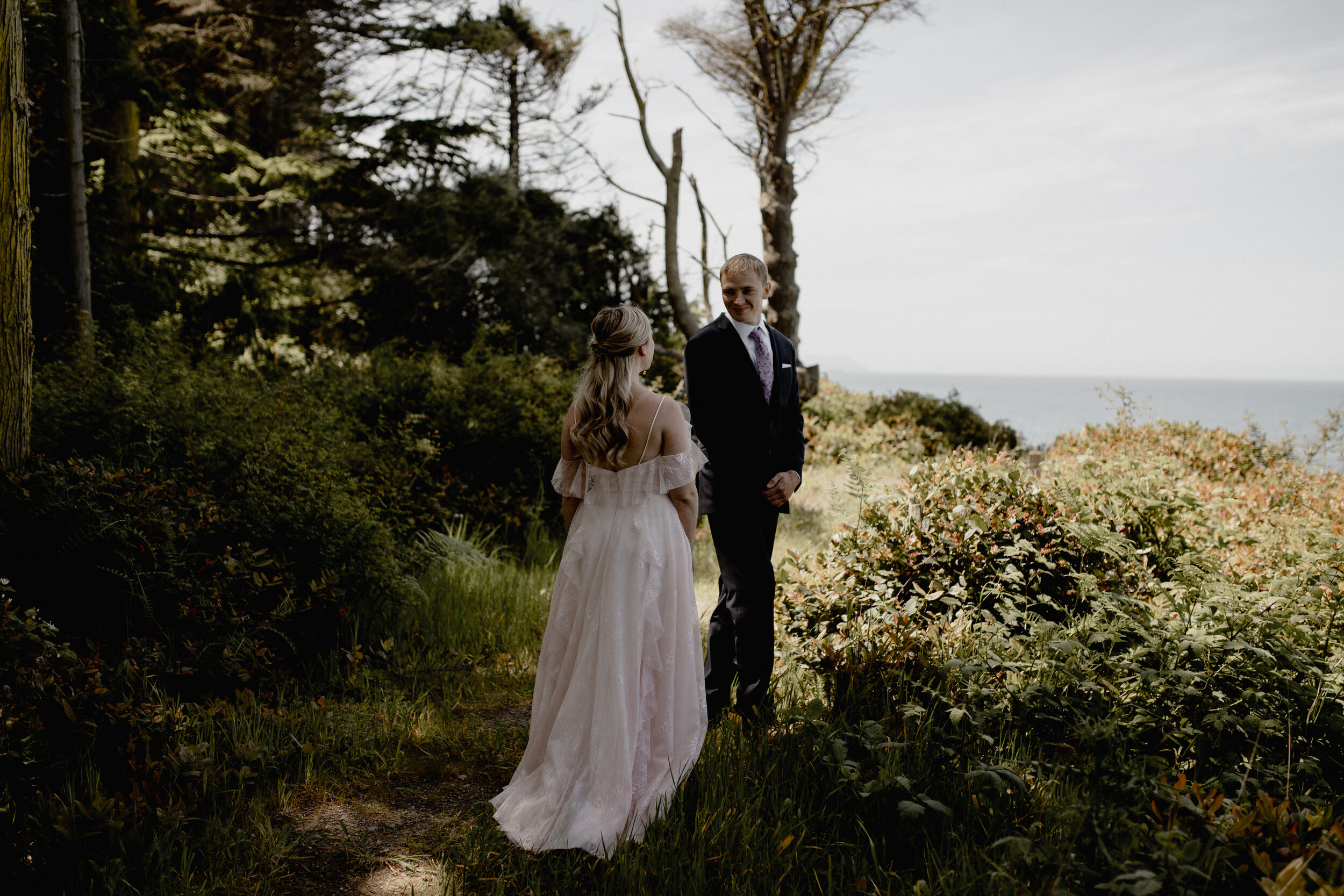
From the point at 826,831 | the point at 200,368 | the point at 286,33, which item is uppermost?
the point at 286,33

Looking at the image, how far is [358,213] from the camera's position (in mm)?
12297

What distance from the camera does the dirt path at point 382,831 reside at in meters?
2.68

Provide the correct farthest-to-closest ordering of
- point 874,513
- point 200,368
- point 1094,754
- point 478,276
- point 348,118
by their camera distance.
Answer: point 478,276
point 348,118
point 200,368
point 874,513
point 1094,754

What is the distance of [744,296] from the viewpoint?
377 cm

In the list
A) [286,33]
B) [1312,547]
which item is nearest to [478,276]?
[286,33]

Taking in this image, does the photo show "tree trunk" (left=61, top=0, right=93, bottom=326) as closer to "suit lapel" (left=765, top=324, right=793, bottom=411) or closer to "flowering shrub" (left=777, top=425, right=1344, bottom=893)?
"suit lapel" (left=765, top=324, right=793, bottom=411)

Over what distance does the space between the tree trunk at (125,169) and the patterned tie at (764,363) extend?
30.3 feet

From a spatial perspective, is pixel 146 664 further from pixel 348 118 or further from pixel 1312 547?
pixel 348 118

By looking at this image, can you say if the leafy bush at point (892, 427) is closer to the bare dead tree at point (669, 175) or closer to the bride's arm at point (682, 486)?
the bare dead tree at point (669, 175)

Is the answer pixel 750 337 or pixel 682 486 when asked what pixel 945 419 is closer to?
pixel 750 337

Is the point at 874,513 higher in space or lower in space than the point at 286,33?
lower

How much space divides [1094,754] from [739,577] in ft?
5.23

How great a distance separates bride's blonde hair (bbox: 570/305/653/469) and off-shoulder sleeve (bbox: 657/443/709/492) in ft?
0.62

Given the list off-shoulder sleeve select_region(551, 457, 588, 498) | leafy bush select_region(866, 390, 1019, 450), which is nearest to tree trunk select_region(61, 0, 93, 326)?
off-shoulder sleeve select_region(551, 457, 588, 498)
